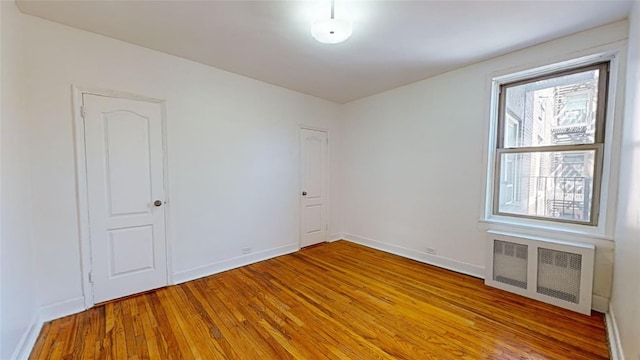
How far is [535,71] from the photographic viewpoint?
9.08 feet

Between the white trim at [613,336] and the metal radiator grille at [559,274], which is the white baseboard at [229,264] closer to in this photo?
the metal radiator grille at [559,274]

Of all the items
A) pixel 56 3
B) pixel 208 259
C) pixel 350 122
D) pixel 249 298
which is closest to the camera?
pixel 56 3

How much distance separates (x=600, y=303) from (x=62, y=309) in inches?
196

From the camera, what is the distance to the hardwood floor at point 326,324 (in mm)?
1930

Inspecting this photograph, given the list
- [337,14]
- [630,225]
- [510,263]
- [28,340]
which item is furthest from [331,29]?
[28,340]

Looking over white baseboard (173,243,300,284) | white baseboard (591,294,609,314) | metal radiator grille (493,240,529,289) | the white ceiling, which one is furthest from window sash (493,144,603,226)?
white baseboard (173,243,300,284)

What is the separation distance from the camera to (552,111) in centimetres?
277

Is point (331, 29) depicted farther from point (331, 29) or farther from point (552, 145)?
point (552, 145)

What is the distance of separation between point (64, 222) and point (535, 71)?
4.95 m

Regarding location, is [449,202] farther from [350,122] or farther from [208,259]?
[208,259]

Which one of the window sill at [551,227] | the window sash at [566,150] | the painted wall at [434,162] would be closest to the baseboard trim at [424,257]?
the painted wall at [434,162]

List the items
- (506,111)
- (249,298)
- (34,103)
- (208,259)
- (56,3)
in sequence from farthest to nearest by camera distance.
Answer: (208,259) < (506,111) < (249,298) < (34,103) < (56,3)

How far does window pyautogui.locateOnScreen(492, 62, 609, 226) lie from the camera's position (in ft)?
8.26

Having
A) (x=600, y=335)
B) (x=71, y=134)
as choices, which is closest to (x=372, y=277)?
(x=600, y=335)
